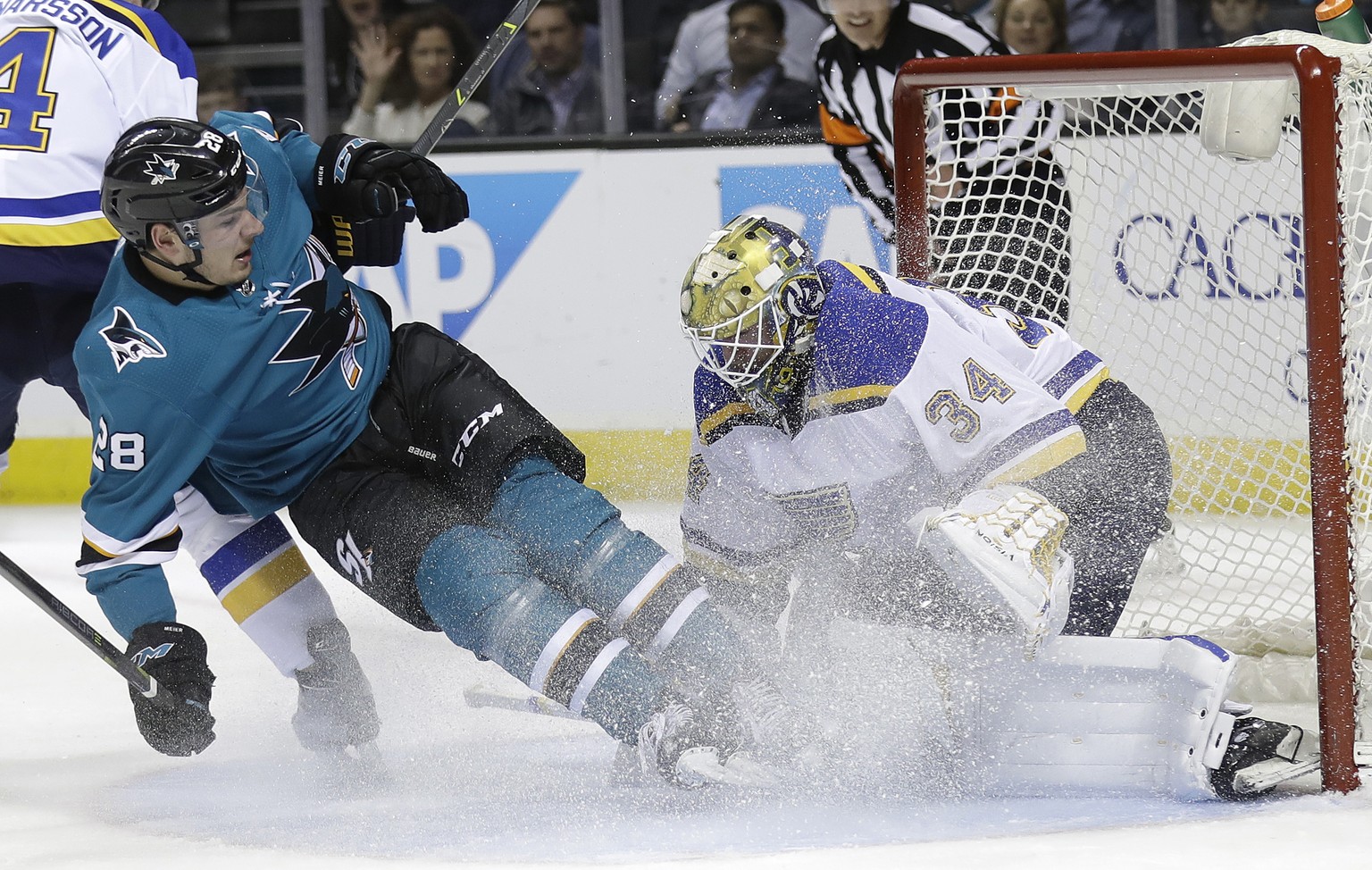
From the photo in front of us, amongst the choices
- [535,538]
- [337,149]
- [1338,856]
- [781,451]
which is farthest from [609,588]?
[1338,856]

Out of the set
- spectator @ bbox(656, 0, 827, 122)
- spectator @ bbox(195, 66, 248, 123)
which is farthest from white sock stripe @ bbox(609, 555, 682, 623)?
spectator @ bbox(195, 66, 248, 123)

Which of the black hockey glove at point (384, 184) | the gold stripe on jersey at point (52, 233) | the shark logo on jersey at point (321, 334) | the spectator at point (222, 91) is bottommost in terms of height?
the spectator at point (222, 91)

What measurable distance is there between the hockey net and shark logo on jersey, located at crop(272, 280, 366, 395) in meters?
1.02

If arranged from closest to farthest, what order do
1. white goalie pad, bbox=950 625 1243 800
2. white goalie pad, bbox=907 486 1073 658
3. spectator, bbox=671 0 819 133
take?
1. white goalie pad, bbox=907 486 1073 658
2. white goalie pad, bbox=950 625 1243 800
3. spectator, bbox=671 0 819 133

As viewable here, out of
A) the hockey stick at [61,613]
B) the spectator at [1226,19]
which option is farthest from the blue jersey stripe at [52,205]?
the spectator at [1226,19]

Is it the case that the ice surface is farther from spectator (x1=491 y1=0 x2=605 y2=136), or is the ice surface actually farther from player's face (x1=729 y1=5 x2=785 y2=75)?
player's face (x1=729 y1=5 x2=785 y2=75)

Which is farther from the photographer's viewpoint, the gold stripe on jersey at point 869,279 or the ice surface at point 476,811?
the gold stripe on jersey at point 869,279

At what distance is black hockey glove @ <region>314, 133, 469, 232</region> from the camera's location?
8.35ft

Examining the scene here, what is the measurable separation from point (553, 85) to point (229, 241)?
2.67 m

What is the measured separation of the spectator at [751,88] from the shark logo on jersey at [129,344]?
2.62 meters

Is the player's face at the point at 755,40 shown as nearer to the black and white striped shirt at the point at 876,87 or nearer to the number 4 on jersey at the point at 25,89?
the black and white striped shirt at the point at 876,87

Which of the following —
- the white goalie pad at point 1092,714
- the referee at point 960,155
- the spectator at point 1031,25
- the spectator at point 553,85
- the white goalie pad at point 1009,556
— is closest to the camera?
the white goalie pad at point 1009,556

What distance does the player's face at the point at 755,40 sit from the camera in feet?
15.5

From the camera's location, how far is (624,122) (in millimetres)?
4762
